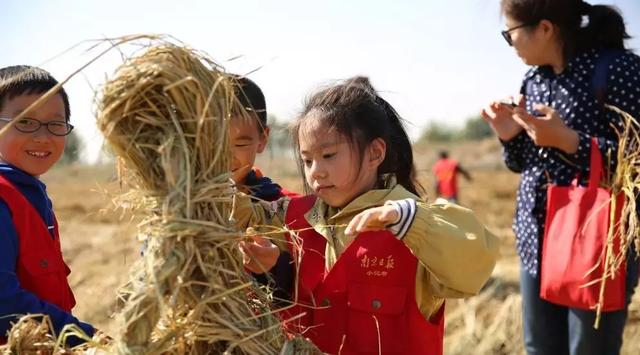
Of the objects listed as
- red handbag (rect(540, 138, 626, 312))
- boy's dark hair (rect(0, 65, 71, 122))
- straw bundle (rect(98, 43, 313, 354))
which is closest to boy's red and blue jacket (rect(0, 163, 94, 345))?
boy's dark hair (rect(0, 65, 71, 122))

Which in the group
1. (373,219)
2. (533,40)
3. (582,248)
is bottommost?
(582,248)

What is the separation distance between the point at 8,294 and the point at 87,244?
955cm

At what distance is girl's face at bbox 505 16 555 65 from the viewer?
3.21 metres

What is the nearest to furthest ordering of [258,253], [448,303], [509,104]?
[258,253], [509,104], [448,303]

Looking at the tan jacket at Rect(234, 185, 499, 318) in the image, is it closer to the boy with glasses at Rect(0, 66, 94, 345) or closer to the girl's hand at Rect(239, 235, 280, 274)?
the girl's hand at Rect(239, 235, 280, 274)

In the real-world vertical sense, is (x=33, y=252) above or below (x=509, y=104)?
below

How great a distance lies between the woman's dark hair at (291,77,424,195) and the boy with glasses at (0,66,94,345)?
0.84 metres

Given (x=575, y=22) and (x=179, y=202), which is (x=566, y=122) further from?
(x=179, y=202)

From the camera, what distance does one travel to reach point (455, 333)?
235 inches

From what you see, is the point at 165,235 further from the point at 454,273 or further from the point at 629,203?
the point at 629,203

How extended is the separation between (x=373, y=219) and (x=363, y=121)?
569mm

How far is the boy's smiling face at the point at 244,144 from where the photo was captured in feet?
9.29

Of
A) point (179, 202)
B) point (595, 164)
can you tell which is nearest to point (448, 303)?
point (595, 164)

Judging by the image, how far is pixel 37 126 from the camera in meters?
2.52
